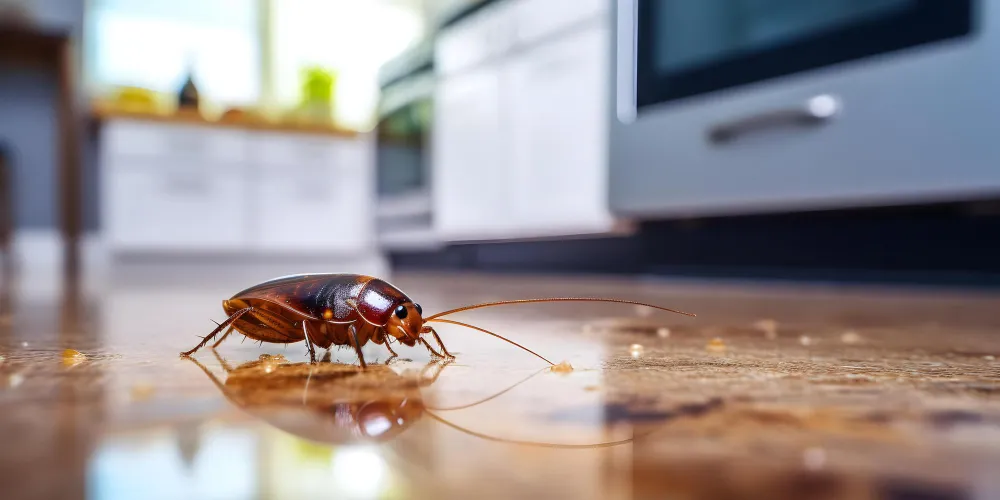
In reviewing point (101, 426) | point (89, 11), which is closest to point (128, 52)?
point (89, 11)

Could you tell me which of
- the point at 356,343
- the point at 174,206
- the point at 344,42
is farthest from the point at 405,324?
the point at 344,42

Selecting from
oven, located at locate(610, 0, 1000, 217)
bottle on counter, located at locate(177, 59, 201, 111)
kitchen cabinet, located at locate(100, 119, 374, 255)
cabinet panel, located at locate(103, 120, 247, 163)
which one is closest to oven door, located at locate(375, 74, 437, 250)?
kitchen cabinet, located at locate(100, 119, 374, 255)

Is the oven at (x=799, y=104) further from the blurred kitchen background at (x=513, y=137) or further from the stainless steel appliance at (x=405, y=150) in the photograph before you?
the stainless steel appliance at (x=405, y=150)

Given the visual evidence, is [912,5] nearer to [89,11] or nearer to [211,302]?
[211,302]

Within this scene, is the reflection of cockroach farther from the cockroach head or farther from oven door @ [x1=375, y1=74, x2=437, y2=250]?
oven door @ [x1=375, y1=74, x2=437, y2=250]

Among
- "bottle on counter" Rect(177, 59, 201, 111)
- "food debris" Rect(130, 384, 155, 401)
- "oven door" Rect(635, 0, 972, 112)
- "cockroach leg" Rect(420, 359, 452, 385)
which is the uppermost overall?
"bottle on counter" Rect(177, 59, 201, 111)

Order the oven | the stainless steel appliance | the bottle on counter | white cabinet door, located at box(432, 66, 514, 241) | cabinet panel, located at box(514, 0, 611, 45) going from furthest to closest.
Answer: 1. the bottle on counter
2. the stainless steel appliance
3. white cabinet door, located at box(432, 66, 514, 241)
4. cabinet panel, located at box(514, 0, 611, 45)
5. the oven
